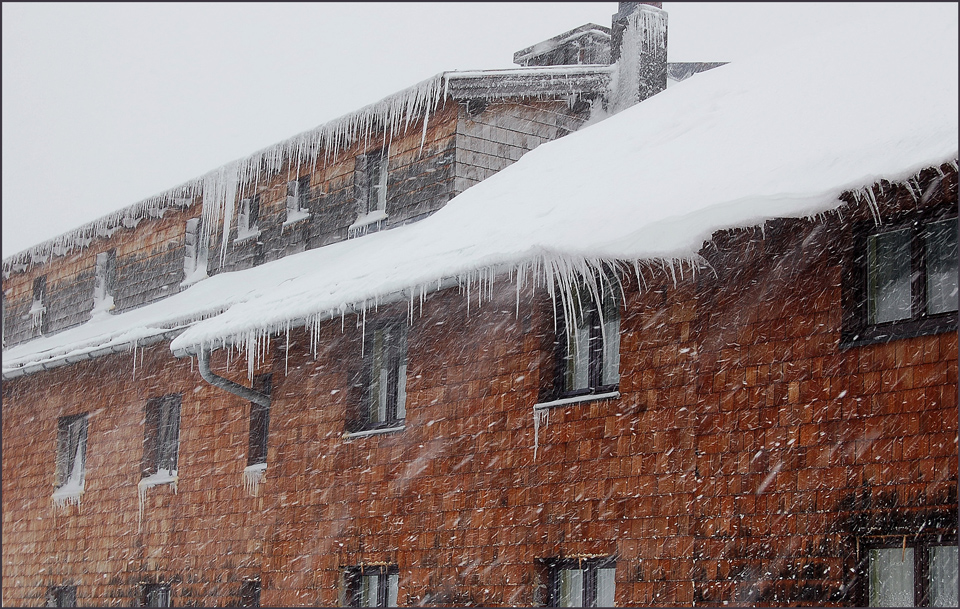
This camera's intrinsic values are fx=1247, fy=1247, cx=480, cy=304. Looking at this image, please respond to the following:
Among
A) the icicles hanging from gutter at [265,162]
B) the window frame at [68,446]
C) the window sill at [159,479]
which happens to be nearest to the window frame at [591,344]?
the icicles hanging from gutter at [265,162]

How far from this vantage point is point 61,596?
1655 cm

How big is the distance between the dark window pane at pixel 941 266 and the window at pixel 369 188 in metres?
8.56

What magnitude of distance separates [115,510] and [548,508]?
26.1 ft

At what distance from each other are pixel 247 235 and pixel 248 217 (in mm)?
301

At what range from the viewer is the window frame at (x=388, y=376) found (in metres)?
11.8

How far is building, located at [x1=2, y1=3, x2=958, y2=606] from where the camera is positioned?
296 inches

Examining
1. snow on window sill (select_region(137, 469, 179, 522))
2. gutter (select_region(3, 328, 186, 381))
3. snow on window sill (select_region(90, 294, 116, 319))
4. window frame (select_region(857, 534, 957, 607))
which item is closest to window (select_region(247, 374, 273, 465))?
gutter (select_region(3, 328, 186, 381))

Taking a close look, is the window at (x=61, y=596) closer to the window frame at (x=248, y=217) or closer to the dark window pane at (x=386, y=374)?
the window frame at (x=248, y=217)

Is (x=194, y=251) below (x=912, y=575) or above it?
above

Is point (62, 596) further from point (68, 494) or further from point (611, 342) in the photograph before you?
point (611, 342)

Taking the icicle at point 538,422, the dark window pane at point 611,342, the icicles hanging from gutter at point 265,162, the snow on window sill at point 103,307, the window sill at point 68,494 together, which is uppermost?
the icicles hanging from gutter at point 265,162

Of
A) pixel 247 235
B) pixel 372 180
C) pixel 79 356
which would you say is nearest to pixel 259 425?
pixel 372 180

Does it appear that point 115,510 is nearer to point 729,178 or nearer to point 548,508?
point 548,508

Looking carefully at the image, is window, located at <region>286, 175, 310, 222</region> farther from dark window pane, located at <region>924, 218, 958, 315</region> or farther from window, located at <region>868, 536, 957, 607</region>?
window, located at <region>868, 536, 957, 607</region>
